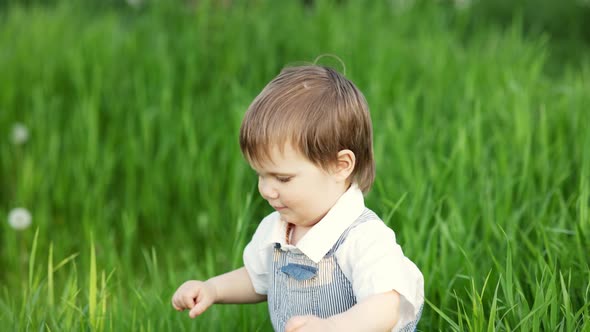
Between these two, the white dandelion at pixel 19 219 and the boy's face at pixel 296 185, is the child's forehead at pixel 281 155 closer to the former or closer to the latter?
the boy's face at pixel 296 185

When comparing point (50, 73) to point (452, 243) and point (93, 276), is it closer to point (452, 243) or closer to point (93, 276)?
point (93, 276)

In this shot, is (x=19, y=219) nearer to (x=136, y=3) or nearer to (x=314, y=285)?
(x=314, y=285)

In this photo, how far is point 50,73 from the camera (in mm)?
3486

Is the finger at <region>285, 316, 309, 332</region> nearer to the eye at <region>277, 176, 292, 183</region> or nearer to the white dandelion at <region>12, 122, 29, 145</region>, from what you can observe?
the eye at <region>277, 176, 292, 183</region>

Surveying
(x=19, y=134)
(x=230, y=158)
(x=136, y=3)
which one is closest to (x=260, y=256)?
(x=230, y=158)

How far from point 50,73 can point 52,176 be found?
0.58 m

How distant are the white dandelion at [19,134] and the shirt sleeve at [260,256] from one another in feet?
5.62

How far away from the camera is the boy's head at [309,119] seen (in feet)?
5.18

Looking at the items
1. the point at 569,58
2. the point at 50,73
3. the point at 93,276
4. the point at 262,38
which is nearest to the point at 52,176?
the point at 50,73

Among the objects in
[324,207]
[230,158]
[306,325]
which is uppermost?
[324,207]

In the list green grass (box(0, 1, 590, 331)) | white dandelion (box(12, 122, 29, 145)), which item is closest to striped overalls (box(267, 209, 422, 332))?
green grass (box(0, 1, 590, 331))

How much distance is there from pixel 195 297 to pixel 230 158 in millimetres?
1241

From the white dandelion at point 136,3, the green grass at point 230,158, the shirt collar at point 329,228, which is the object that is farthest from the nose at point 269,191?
the white dandelion at point 136,3

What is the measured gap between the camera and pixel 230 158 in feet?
9.82
